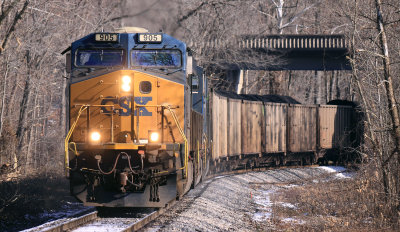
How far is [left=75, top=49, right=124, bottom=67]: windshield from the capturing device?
436 inches

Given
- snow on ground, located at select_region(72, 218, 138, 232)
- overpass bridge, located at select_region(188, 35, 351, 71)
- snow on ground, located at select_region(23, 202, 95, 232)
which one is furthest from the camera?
overpass bridge, located at select_region(188, 35, 351, 71)

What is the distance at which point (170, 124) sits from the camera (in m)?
10.9

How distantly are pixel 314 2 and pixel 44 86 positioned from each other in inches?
1313

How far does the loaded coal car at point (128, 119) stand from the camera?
34.4 ft

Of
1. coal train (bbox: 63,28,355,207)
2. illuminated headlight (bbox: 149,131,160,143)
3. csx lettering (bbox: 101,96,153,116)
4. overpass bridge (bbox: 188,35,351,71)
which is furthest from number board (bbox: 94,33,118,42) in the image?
overpass bridge (bbox: 188,35,351,71)

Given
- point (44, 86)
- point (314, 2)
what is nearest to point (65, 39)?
point (44, 86)

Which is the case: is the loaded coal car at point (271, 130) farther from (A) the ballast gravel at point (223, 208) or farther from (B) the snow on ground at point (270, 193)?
(A) the ballast gravel at point (223, 208)

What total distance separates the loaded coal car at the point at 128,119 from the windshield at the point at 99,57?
0.07 ft

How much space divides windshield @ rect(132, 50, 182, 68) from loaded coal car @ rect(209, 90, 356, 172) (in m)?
6.63

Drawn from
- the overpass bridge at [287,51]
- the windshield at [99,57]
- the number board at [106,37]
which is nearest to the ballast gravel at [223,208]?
the windshield at [99,57]

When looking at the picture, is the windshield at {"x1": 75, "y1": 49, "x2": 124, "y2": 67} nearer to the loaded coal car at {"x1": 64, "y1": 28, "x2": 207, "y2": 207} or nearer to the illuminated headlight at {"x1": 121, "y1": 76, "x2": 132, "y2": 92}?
the loaded coal car at {"x1": 64, "y1": 28, "x2": 207, "y2": 207}

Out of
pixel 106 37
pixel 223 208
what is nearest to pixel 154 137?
pixel 106 37

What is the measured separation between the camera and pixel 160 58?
36.7ft

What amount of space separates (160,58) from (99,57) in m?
1.27
